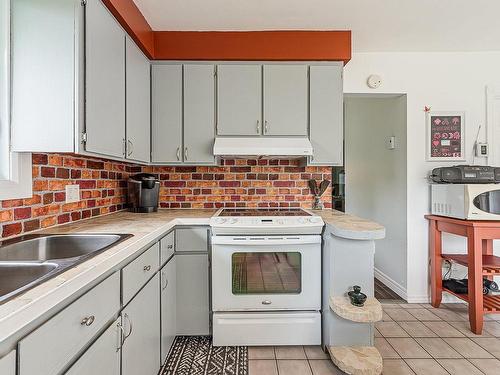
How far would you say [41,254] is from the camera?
4.52 ft

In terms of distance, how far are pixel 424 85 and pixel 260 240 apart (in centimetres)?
217

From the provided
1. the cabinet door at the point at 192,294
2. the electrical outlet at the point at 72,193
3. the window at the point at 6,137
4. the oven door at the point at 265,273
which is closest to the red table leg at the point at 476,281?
the oven door at the point at 265,273

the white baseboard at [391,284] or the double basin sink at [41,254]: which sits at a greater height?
the double basin sink at [41,254]

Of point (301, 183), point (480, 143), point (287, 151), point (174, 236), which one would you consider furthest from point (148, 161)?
point (480, 143)

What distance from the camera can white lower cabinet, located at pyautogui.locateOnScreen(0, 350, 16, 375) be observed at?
23.5 inches

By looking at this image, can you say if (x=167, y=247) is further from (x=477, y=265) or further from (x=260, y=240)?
(x=477, y=265)

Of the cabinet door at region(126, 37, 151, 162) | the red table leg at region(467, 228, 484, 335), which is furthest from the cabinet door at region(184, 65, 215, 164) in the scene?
the red table leg at region(467, 228, 484, 335)

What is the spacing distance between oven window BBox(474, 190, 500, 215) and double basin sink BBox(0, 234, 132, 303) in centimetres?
247

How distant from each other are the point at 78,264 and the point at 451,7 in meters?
2.73

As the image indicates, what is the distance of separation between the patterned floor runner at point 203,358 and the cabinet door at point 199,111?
4.44 ft

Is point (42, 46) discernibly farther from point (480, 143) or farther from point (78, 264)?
point (480, 143)

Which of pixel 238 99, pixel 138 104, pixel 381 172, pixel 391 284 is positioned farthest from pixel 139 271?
pixel 381 172

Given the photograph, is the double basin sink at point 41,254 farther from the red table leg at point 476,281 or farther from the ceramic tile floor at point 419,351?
the red table leg at point 476,281

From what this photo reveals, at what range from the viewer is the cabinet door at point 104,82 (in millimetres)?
1451
